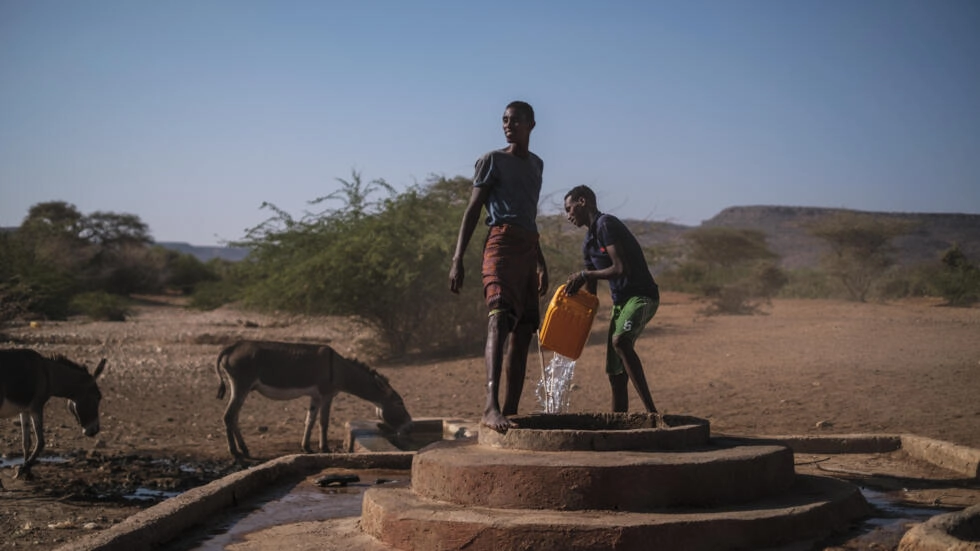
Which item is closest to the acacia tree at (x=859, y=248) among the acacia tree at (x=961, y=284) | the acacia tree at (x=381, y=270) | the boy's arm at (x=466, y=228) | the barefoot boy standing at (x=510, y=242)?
the acacia tree at (x=961, y=284)

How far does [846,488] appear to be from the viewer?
5.37 meters

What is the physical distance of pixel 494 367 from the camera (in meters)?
5.61

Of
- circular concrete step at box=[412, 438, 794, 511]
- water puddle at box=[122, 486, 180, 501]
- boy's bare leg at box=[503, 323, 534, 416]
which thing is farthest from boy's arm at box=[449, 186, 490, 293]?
water puddle at box=[122, 486, 180, 501]

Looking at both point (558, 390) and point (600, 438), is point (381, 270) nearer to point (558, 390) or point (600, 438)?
point (558, 390)

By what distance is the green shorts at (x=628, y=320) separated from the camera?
6809mm

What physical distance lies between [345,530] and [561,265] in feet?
47.4

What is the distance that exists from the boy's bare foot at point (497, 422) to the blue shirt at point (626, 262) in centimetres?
183

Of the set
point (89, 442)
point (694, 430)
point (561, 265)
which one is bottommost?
point (89, 442)

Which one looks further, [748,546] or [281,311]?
[281,311]

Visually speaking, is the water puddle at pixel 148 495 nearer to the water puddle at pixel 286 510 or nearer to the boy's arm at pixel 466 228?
the water puddle at pixel 286 510

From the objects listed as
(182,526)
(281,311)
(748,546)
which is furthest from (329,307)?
(748,546)

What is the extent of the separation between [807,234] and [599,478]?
38.3 metres

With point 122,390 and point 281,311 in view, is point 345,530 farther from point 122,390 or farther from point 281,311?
point 281,311

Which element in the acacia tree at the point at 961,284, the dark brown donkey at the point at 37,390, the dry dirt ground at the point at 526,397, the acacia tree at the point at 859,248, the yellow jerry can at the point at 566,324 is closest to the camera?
the yellow jerry can at the point at 566,324
